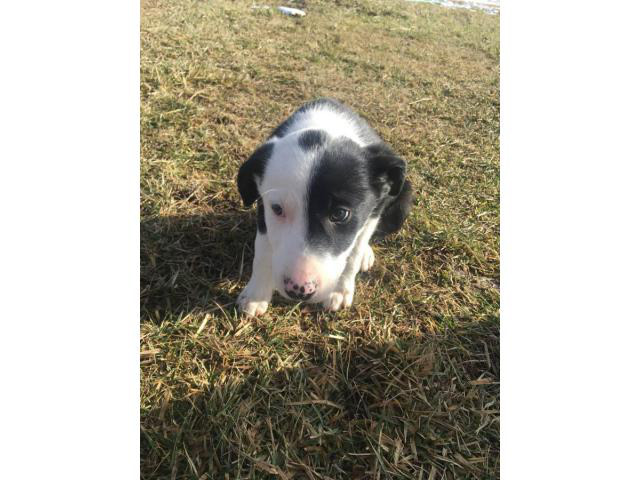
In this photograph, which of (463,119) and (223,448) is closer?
(223,448)

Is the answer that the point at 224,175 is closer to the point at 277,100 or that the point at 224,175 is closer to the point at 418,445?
the point at 277,100

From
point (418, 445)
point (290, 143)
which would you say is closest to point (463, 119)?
point (290, 143)

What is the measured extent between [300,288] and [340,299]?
1.97 ft

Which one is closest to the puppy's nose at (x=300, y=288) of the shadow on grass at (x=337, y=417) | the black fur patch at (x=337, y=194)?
the black fur patch at (x=337, y=194)

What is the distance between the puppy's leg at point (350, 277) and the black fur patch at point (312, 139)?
49cm

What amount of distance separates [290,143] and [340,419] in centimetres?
113

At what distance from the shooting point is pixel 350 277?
207cm

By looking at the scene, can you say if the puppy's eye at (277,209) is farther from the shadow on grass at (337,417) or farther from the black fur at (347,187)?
the shadow on grass at (337,417)

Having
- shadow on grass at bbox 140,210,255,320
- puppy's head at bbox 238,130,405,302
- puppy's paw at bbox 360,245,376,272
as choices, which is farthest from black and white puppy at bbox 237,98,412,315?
puppy's paw at bbox 360,245,376,272

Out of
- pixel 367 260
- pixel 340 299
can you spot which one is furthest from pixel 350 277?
pixel 367 260
